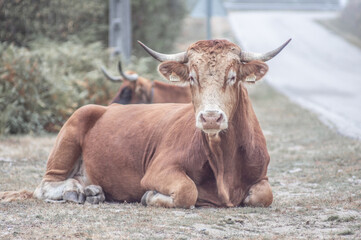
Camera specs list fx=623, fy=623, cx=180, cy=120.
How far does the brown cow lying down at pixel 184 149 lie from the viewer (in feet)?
19.7

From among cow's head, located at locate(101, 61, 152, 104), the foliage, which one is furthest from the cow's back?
the foliage

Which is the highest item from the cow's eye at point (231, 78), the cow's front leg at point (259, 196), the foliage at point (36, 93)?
the cow's eye at point (231, 78)

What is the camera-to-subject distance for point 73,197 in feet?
22.1

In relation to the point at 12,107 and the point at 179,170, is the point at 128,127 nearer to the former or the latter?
the point at 179,170

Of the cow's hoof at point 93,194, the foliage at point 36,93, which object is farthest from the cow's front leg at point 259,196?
the foliage at point 36,93

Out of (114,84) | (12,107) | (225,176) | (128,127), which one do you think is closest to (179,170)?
(225,176)

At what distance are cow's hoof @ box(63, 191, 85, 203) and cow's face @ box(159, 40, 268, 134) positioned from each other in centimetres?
168

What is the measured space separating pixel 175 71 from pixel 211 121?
104 centimetres

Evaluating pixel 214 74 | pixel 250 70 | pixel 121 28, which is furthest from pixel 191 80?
pixel 121 28

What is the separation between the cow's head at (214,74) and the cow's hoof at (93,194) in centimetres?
148

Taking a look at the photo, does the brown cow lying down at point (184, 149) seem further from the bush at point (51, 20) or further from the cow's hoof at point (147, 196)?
the bush at point (51, 20)

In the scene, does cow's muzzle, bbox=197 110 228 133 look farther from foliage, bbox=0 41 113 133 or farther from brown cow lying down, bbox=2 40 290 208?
foliage, bbox=0 41 113 133

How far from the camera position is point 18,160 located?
31.8 ft

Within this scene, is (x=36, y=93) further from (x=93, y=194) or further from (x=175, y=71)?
(x=175, y=71)
